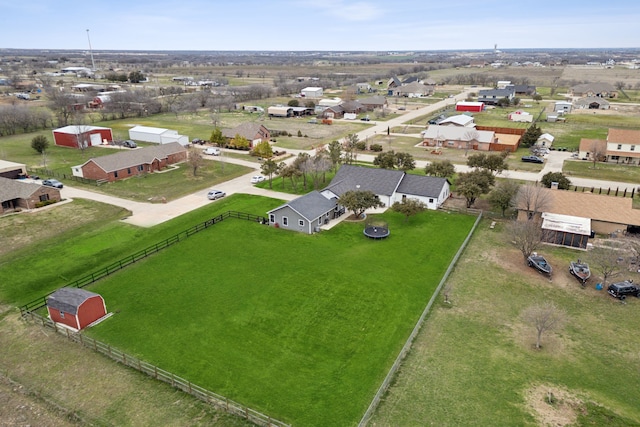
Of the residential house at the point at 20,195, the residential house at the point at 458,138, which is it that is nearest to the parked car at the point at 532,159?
the residential house at the point at 458,138

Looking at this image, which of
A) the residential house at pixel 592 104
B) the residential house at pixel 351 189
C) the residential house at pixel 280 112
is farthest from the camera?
the residential house at pixel 592 104

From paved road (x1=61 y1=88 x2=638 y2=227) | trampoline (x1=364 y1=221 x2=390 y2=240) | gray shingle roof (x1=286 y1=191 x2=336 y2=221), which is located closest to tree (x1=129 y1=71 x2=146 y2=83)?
paved road (x1=61 y1=88 x2=638 y2=227)

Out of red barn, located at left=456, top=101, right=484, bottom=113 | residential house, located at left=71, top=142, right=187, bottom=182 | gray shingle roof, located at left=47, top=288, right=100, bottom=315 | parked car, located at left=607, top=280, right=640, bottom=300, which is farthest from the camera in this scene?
red barn, located at left=456, top=101, right=484, bottom=113

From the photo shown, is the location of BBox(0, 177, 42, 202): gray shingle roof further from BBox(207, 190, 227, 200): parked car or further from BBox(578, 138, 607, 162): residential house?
BBox(578, 138, 607, 162): residential house

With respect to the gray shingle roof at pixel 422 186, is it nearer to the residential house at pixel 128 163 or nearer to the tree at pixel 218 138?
the residential house at pixel 128 163

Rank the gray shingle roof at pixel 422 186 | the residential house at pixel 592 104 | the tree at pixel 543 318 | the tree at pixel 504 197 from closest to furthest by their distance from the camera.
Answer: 1. the tree at pixel 543 318
2. the tree at pixel 504 197
3. the gray shingle roof at pixel 422 186
4. the residential house at pixel 592 104

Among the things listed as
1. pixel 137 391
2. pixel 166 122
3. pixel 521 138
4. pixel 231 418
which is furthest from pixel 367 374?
pixel 166 122
